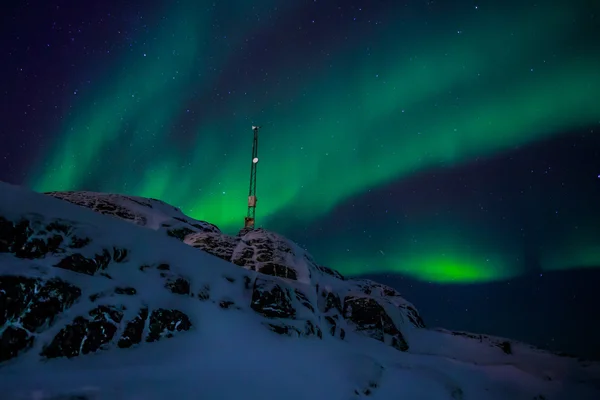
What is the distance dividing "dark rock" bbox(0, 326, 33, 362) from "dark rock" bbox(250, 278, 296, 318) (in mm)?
9327

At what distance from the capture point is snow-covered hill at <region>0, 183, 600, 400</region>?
8.98 metres

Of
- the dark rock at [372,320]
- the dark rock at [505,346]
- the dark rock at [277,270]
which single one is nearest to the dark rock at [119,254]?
the dark rock at [277,270]

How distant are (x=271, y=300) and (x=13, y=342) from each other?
10.5 metres

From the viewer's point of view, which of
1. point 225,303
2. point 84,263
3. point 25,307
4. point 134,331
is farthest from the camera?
point 225,303

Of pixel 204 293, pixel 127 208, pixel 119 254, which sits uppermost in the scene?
pixel 127 208

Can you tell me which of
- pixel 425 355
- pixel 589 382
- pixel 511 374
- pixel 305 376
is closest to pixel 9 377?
pixel 305 376

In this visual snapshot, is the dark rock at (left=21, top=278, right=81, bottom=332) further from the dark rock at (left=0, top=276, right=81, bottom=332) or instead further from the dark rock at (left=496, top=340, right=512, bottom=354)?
the dark rock at (left=496, top=340, right=512, bottom=354)

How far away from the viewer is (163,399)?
27.6 feet

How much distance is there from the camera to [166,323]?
39.9ft

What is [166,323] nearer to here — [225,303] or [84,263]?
[84,263]

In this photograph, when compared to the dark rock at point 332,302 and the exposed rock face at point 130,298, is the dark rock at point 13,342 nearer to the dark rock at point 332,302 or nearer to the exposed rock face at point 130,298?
the exposed rock face at point 130,298

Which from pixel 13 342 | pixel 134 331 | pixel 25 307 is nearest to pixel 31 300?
pixel 25 307

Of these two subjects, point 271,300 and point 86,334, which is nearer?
point 86,334

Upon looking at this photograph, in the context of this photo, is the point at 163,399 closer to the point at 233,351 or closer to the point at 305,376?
the point at 233,351
